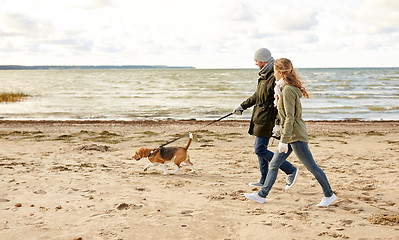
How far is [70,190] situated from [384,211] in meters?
4.33

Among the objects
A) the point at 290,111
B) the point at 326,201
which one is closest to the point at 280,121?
the point at 290,111

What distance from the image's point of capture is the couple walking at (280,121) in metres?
4.36

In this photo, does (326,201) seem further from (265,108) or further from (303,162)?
(265,108)

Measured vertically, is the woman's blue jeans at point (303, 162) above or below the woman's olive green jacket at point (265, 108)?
below

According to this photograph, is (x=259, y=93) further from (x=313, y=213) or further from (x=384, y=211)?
(x=384, y=211)

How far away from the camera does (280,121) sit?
15.7 feet

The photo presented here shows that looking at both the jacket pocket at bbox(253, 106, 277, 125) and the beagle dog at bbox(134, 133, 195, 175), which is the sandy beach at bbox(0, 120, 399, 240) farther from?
the jacket pocket at bbox(253, 106, 277, 125)

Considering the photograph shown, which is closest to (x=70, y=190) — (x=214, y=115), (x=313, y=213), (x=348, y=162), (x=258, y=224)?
(x=258, y=224)

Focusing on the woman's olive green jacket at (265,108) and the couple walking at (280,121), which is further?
the woman's olive green jacket at (265,108)

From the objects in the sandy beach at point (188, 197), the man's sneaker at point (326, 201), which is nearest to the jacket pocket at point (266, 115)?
the sandy beach at point (188, 197)

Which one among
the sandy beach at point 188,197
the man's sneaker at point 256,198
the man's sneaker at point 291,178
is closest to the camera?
the sandy beach at point 188,197

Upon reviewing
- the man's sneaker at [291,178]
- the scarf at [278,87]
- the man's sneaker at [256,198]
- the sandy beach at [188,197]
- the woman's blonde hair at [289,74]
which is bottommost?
the sandy beach at [188,197]

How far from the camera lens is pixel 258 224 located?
4.19 m

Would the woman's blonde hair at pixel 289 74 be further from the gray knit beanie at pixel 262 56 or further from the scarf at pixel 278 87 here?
the gray knit beanie at pixel 262 56
